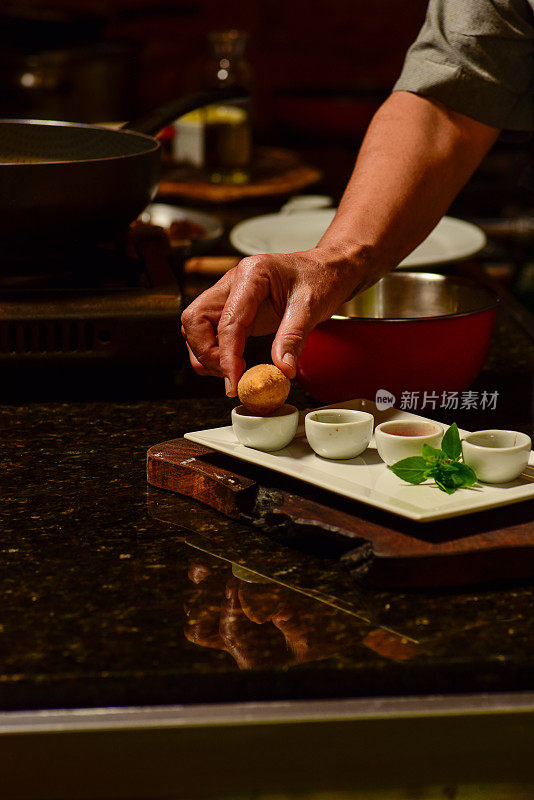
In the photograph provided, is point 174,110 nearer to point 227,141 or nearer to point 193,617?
point 193,617

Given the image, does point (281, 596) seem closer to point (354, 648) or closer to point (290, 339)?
point (354, 648)

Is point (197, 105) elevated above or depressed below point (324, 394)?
above

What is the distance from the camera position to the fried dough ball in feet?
3.37

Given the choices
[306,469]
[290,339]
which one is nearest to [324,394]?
[290,339]

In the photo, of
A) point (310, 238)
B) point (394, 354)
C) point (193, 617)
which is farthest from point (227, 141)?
point (193, 617)

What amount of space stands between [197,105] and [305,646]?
3.44 feet

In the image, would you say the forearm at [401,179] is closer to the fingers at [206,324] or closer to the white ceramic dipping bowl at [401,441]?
the fingers at [206,324]

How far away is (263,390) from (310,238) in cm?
93

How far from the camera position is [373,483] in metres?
0.93

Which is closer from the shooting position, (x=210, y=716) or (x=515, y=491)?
(x=210, y=716)

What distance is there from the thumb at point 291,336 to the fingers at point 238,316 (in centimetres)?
3

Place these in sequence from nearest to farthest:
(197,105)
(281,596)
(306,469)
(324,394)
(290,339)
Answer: (281,596), (306,469), (290,339), (324,394), (197,105)

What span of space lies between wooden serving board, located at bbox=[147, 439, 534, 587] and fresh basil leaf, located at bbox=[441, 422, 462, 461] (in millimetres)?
58

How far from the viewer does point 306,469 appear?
0.96m
